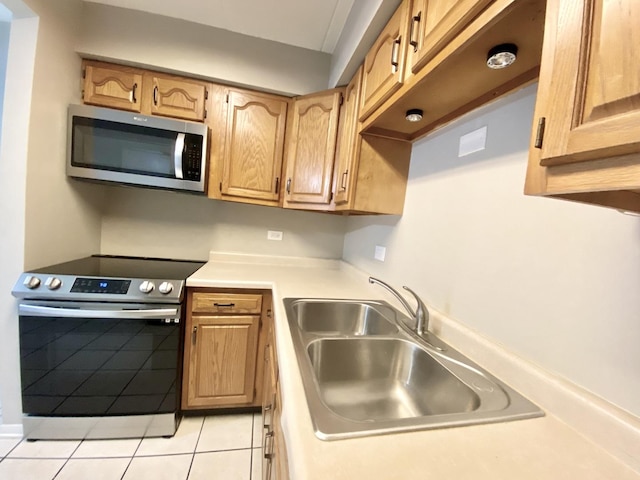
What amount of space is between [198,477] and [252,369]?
0.53m

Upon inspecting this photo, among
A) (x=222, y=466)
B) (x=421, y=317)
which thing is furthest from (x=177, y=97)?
(x=222, y=466)

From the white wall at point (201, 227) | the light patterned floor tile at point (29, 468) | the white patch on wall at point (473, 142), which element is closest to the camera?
the white patch on wall at point (473, 142)

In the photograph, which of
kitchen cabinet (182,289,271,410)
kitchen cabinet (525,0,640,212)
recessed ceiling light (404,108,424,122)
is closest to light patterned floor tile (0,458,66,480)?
kitchen cabinet (182,289,271,410)

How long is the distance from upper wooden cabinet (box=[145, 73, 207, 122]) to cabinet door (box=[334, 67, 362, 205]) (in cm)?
97

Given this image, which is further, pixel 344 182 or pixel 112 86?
pixel 112 86

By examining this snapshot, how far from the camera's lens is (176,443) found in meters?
1.46

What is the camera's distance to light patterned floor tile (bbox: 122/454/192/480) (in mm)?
1269

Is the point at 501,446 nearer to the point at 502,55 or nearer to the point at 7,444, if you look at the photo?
the point at 502,55

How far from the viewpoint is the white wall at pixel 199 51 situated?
1.62m

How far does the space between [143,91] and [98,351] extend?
5.16ft

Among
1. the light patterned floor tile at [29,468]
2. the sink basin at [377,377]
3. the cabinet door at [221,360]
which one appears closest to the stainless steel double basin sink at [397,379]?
the sink basin at [377,377]

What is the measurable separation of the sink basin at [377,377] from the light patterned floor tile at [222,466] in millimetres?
866

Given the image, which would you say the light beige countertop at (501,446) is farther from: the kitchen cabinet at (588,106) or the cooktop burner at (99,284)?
the cooktop burner at (99,284)

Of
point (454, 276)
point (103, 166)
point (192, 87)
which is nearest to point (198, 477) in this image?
point (454, 276)
